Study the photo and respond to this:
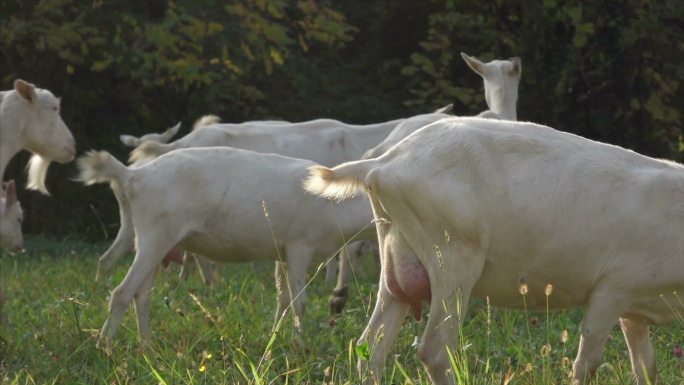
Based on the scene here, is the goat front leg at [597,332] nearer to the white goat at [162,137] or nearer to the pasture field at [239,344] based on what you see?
the pasture field at [239,344]

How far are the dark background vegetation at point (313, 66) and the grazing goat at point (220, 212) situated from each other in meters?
7.11

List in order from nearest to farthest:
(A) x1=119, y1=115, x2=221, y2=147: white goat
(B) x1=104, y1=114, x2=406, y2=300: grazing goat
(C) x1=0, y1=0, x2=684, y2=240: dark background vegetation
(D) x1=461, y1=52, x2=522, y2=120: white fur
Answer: (B) x1=104, y1=114, x2=406, y2=300: grazing goat < (D) x1=461, y1=52, x2=522, y2=120: white fur < (A) x1=119, y1=115, x2=221, y2=147: white goat < (C) x1=0, y1=0, x2=684, y2=240: dark background vegetation

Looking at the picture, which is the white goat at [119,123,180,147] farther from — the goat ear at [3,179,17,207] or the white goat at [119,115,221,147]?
the goat ear at [3,179,17,207]

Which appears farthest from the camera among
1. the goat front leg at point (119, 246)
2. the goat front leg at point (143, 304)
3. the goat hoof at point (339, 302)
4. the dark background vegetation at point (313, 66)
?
the dark background vegetation at point (313, 66)

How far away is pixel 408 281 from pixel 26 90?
5672mm

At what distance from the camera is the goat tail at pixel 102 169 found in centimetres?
820

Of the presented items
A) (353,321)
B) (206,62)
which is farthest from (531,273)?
(206,62)

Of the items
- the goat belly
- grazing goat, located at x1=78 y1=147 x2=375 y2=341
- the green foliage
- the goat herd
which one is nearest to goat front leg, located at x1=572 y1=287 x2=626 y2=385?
the goat herd

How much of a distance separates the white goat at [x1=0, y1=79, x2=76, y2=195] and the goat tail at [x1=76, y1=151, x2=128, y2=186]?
8.42 ft

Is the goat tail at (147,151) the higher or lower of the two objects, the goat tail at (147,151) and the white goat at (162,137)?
the higher

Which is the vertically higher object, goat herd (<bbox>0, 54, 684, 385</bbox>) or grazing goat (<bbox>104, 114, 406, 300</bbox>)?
goat herd (<bbox>0, 54, 684, 385</bbox>)

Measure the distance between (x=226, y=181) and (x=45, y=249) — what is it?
675 centimetres

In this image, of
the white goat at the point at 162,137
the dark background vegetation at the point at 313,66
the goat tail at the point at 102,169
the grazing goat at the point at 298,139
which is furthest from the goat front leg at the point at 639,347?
the dark background vegetation at the point at 313,66

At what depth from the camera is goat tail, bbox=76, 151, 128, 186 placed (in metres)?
8.20
